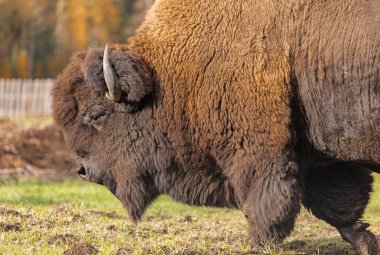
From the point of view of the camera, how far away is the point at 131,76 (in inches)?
258

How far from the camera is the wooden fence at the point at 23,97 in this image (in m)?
35.5

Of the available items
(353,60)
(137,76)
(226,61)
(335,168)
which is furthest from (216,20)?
(335,168)

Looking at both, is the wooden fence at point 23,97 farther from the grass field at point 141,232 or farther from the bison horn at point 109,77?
the bison horn at point 109,77

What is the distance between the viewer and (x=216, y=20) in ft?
21.1

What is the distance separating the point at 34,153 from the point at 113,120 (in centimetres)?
1003

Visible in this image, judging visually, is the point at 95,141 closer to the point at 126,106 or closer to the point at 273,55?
the point at 126,106

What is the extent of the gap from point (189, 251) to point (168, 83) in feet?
4.70

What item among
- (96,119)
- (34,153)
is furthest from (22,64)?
(96,119)

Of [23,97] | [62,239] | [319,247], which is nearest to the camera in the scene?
[62,239]

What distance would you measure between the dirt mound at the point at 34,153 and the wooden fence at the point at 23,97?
700 inches

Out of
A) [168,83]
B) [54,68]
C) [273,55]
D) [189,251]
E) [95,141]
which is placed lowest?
[54,68]

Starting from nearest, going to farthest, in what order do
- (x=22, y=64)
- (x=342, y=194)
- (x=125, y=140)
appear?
(x=125, y=140) → (x=342, y=194) → (x=22, y=64)

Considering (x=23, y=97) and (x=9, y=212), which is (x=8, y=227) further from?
(x=23, y=97)

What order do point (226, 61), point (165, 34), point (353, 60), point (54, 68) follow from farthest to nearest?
point (54, 68)
point (165, 34)
point (226, 61)
point (353, 60)
